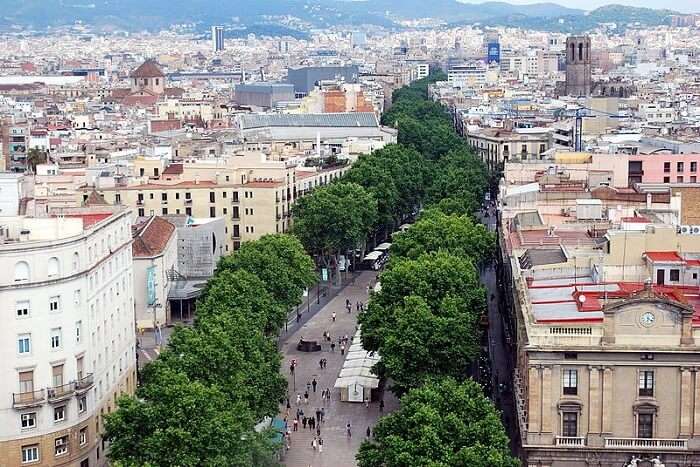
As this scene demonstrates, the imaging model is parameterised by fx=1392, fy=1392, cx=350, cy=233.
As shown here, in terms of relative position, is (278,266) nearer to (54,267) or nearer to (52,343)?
(54,267)

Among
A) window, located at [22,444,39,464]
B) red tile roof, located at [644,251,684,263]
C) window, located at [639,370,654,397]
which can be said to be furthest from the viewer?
red tile roof, located at [644,251,684,263]

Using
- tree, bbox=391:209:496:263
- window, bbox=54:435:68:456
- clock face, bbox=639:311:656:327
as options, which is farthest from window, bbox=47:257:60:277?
tree, bbox=391:209:496:263

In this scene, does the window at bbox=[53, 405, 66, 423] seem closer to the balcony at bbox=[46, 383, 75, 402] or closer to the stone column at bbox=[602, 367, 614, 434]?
the balcony at bbox=[46, 383, 75, 402]

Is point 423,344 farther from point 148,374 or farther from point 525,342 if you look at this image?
point 148,374

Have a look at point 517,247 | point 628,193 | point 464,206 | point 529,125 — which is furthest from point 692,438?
point 529,125

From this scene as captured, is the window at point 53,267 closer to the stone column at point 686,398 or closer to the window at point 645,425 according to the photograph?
the window at point 645,425

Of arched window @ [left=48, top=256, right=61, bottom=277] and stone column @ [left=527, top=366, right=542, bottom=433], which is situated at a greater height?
arched window @ [left=48, top=256, right=61, bottom=277]

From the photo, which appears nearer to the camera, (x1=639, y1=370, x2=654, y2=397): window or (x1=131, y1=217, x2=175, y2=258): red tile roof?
(x1=639, y1=370, x2=654, y2=397): window
